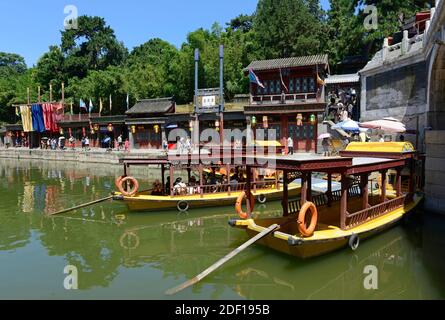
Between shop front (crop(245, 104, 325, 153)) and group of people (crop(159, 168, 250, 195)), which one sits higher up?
shop front (crop(245, 104, 325, 153))

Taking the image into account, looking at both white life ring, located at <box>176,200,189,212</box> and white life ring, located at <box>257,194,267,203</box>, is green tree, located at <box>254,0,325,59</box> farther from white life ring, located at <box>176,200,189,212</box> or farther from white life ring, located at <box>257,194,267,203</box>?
white life ring, located at <box>176,200,189,212</box>

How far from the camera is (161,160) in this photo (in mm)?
14867

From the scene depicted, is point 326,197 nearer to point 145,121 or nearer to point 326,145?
point 326,145

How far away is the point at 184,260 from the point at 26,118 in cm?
4071

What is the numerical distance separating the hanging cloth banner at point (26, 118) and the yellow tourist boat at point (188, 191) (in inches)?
1323

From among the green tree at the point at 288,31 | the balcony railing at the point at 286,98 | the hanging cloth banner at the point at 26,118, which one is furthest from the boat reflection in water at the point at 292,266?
the hanging cloth banner at the point at 26,118

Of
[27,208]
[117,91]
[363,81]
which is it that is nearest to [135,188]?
[27,208]

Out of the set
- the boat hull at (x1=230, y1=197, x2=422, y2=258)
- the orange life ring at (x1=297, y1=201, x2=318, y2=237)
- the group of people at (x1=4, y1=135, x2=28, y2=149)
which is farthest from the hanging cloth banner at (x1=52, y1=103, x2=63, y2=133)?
the orange life ring at (x1=297, y1=201, x2=318, y2=237)

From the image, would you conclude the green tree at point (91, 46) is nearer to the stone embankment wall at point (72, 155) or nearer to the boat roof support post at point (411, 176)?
the stone embankment wall at point (72, 155)

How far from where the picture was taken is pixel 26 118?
4391cm

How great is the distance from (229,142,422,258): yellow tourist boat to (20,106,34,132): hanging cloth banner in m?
39.9

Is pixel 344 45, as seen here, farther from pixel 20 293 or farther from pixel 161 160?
pixel 20 293

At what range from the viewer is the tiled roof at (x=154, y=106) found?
34.4 meters

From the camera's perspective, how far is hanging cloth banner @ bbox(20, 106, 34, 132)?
144ft
